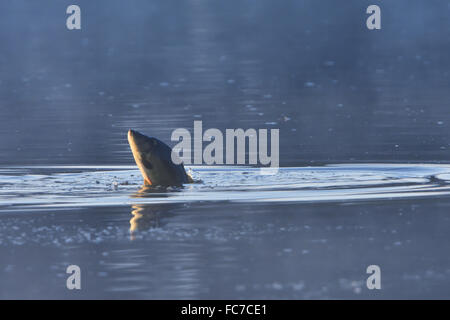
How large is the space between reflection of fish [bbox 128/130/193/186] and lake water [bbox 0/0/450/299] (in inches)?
8.2

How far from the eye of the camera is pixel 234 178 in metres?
14.9

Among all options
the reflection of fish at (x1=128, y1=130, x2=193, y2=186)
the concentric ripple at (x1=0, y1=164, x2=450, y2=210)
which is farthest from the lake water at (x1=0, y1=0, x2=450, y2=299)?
the reflection of fish at (x1=128, y1=130, x2=193, y2=186)

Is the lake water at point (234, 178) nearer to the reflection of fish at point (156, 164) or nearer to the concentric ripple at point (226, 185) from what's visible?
the concentric ripple at point (226, 185)

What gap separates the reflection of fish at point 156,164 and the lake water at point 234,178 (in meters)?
0.21

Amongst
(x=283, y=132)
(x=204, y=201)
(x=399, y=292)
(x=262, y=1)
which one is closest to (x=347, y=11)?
(x=262, y=1)

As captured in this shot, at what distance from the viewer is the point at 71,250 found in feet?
34.3

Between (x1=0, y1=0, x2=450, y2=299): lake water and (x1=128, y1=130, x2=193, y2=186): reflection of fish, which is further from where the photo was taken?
(x1=128, y1=130, x2=193, y2=186): reflection of fish

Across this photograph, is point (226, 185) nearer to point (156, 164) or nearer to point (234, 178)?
point (234, 178)

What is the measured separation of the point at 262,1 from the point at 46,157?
1568 inches

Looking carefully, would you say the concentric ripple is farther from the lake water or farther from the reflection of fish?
the reflection of fish

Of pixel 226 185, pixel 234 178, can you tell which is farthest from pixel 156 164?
pixel 234 178

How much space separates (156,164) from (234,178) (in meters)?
1.05

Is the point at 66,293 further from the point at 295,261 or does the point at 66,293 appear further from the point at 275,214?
the point at 275,214

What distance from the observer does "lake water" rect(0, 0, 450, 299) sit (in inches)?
372
